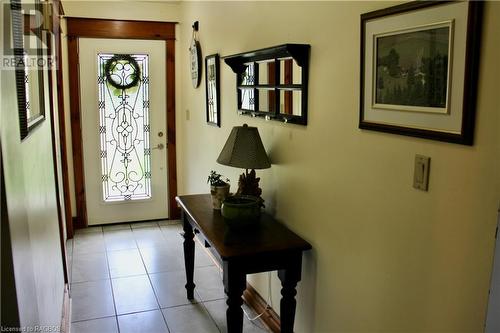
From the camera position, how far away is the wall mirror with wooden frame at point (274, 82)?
2.23 m

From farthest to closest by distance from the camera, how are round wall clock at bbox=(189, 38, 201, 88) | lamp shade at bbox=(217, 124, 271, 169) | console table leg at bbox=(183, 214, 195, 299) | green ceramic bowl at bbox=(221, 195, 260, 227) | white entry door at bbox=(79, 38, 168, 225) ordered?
1. white entry door at bbox=(79, 38, 168, 225)
2. round wall clock at bbox=(189, 38, 201, 88)
3. console table leg at bbox=(183, 214, 195, 299)
4. lamp shade at bbox=(217, 124, 271, 169)
5. green ceramic bowl at bbox=(221, 195, 260, 227)

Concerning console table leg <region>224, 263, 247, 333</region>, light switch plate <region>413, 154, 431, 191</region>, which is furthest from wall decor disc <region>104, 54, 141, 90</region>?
light switch plate <region>413, 154, 431, 191</region>

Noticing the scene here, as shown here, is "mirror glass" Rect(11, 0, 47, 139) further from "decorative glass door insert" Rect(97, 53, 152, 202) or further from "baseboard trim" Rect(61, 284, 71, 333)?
"decorative glass door insert" Rect(97, 53, 152, 202)

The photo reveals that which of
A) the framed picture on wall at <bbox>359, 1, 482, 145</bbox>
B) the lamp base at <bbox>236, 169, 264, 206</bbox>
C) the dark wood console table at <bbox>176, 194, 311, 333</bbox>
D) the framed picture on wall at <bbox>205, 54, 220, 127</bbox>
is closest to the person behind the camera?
the framed picture on wall at <bbox>359, 1, 482, 145</bbox>

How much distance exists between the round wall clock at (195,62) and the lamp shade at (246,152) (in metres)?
1.66

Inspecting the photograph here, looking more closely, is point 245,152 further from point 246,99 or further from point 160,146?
point 160,146

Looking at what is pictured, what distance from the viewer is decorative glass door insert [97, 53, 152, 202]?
4598 mm

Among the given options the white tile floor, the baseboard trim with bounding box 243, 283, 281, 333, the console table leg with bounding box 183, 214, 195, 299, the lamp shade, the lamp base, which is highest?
the lamp shade

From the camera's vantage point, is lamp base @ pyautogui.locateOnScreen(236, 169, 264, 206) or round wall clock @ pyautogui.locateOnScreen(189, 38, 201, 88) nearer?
lamp base @ pyautogui.locateOnScreen(236, 169, 264, 206)

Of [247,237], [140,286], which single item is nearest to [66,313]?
[140,286]

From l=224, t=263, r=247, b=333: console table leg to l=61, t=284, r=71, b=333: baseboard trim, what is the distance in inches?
36.2

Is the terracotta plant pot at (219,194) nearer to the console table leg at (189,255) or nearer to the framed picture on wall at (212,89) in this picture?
the console table leg at (189,255)

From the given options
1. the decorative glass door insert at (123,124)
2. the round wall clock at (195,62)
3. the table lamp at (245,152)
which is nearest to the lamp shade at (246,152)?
the table lamp at (245,152)

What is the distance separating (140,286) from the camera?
11.2 ft
